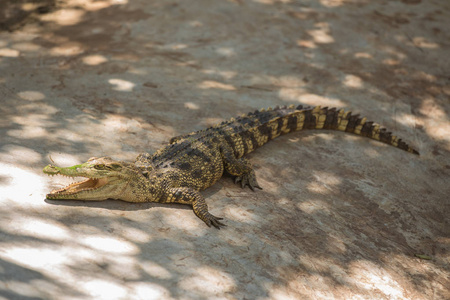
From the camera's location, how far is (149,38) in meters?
9.06

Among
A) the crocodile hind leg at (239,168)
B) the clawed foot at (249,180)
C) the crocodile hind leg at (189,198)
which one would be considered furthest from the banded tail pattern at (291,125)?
the crocodile hind leg at (189,198)

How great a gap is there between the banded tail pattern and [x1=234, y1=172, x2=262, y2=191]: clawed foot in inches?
18.7

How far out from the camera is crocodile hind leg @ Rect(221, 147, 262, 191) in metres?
5.79

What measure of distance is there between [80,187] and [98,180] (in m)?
0.19

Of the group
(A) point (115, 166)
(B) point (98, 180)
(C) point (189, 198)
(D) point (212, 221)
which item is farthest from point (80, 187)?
(D) point (212, 221)

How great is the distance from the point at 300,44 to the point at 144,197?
5.56 meters

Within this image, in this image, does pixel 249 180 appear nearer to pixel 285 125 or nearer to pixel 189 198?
pixel 189 198

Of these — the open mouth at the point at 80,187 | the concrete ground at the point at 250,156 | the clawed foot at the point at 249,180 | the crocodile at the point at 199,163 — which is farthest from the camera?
the clawed foot at the point at 249,180

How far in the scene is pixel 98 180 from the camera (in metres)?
4.81

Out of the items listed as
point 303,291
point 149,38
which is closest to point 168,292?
point 303,291

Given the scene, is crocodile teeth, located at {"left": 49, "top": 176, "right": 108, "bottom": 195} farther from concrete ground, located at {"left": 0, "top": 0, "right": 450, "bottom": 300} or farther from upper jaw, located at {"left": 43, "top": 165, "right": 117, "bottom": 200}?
concrete ground, located at {"left": 0, "top": 0, "right": 450, "bottom": 300}

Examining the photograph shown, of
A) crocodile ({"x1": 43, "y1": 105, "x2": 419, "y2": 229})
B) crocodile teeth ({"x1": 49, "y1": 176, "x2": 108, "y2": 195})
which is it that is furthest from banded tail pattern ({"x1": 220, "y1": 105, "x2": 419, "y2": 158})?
crocodile teeth ({"x1": 49, "y1": 176, "x2": 108, "y2": 195})

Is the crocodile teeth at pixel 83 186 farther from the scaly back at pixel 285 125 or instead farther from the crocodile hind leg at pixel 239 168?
the crocodile hind leg at pixel 239 168

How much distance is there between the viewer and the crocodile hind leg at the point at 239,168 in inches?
228
